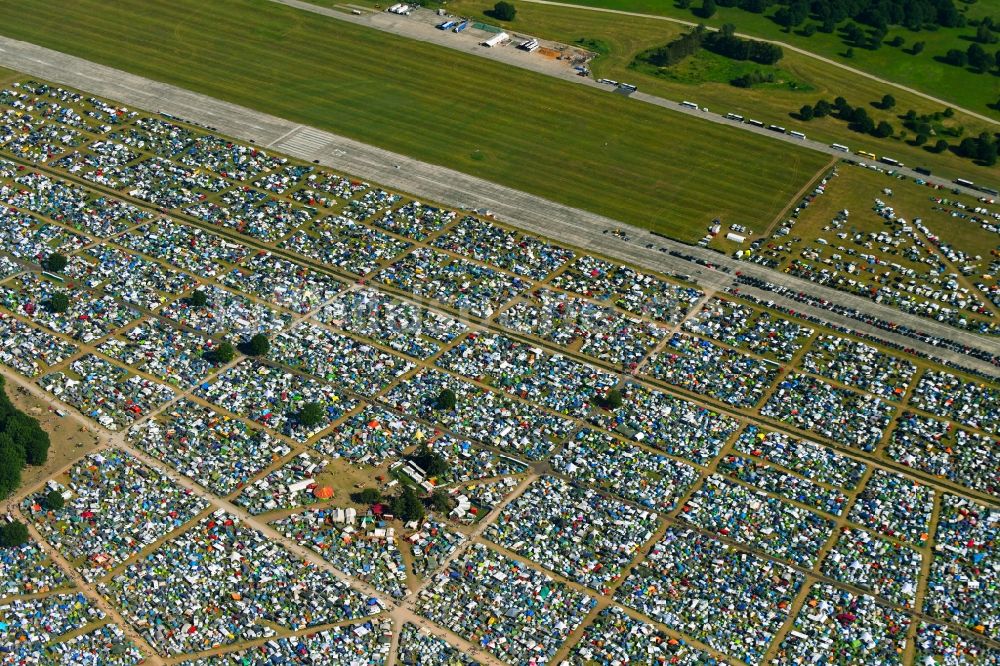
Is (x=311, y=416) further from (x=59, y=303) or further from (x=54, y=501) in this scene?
(x=59, y=303)

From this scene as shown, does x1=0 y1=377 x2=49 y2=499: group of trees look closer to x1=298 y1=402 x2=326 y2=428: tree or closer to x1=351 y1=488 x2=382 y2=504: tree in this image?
x1=298 y1=402 x2=326 y2=428: tree

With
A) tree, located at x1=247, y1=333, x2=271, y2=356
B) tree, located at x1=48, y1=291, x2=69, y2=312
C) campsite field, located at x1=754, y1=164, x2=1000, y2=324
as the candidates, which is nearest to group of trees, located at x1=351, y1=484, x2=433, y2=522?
tree, located at x1=247, y1=333, x2=271, y2=356

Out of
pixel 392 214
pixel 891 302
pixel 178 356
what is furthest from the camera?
pixel 392 214

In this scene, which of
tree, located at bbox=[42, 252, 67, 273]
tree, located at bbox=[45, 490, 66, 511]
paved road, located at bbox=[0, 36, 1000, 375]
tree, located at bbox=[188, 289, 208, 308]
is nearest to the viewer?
tree, located at bbox=[45, 490, 66, 511]

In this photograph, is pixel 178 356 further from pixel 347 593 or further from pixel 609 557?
pixel 609 557

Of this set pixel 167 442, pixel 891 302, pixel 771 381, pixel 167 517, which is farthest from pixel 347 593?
pixel 891 302

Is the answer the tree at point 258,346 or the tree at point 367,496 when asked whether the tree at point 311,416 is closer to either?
the tree at point 367,496
